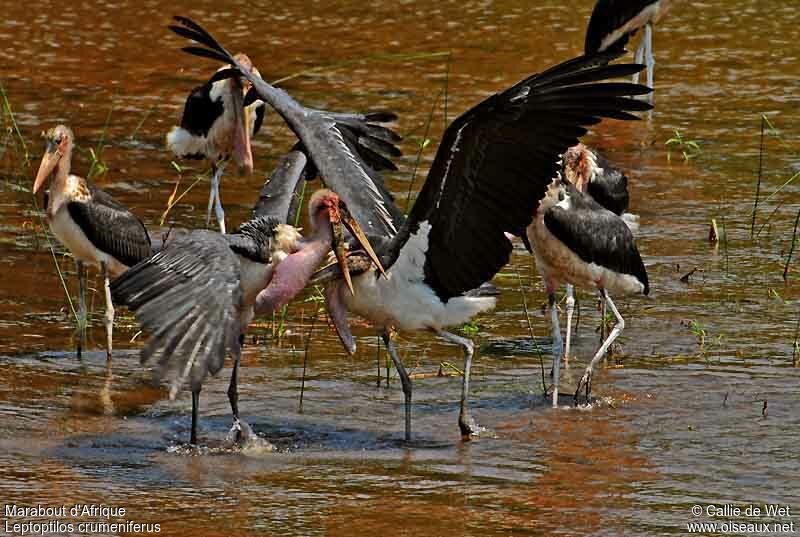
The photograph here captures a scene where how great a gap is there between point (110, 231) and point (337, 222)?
187 cm

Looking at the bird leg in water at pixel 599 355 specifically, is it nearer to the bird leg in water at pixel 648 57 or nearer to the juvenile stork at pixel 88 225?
the juvenile stork at pixel 88 225

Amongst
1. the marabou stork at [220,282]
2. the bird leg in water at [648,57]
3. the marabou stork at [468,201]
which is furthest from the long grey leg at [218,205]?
the bird leg in water at [648,57]

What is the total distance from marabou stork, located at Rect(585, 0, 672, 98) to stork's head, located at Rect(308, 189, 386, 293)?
7.09 metres

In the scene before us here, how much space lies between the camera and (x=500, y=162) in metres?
6.32

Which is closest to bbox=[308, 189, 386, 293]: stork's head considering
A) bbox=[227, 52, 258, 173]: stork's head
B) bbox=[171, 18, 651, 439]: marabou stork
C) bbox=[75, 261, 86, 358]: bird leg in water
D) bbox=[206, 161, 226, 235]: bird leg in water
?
bbox=[171, 18, 651, 439]: marabou stork

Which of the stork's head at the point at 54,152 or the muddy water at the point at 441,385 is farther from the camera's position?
the stork's head at the point at 54,152

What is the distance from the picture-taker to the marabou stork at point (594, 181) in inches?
310

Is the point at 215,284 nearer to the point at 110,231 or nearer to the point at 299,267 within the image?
the point at 299,267

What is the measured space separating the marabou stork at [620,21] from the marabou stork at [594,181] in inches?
206

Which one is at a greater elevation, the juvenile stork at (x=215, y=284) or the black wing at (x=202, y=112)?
the juvenile stork at (x=215, y=284)

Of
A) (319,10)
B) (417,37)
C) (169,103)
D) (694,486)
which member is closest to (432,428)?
(694,486)

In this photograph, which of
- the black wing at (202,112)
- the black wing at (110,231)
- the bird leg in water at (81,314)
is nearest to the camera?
the bird leg in water at (81,314)

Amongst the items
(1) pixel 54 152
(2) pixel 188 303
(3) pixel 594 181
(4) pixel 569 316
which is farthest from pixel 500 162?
(1) pixel 54 152

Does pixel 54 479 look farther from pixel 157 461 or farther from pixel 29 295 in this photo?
pixel 29 295
